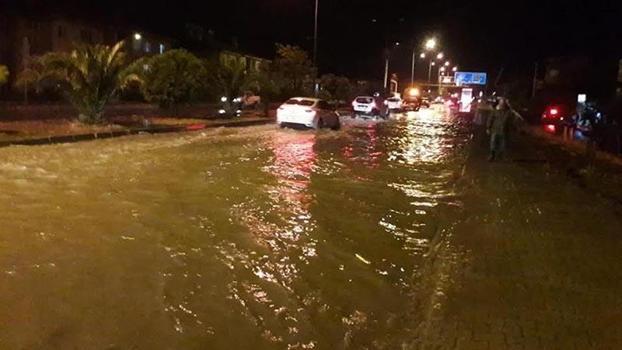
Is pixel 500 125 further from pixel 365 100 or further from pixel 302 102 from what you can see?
pixel 365 100

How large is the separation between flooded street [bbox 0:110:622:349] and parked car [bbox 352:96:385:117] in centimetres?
2954

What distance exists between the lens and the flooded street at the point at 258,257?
5.57 m

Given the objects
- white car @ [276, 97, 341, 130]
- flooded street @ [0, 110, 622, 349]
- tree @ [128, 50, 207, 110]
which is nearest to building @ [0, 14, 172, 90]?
tree @ [128, 50, 207, 110]

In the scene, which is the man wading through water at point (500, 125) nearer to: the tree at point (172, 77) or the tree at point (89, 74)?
the tree at point (89, 74)

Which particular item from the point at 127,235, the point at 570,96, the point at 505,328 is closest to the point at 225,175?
the point at 127,235

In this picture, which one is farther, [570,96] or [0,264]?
[570,96]

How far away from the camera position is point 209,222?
943 cm

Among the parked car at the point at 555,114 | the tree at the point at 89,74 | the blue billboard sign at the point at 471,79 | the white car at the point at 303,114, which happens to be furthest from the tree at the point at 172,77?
the blue billboard sign at the point at 471,79

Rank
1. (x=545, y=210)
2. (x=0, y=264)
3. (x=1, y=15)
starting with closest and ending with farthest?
(x=0, y=264), (x=545, y=210), (x=1, y=15)

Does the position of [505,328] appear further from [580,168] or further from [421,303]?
[580,168]

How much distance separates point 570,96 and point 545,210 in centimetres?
4586

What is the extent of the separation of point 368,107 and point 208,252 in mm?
37273

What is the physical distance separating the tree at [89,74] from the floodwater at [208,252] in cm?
812

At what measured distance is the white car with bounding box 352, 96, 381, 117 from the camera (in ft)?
145
